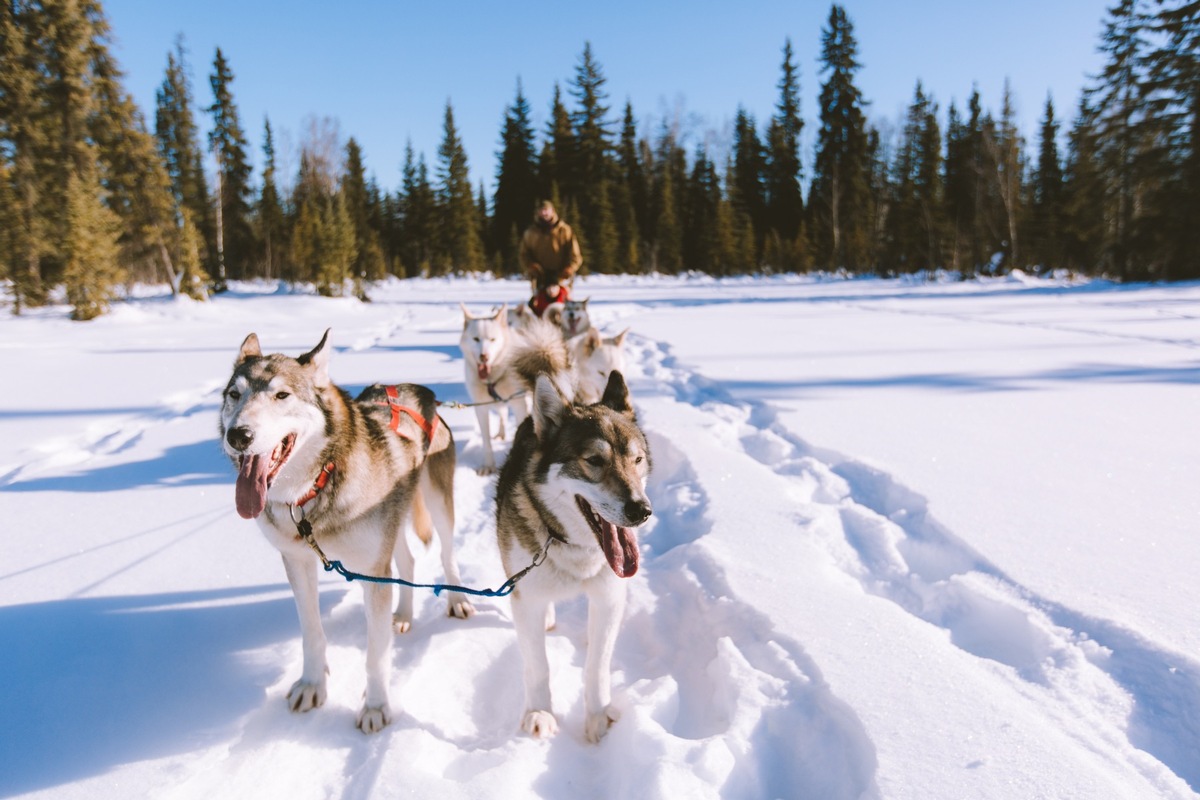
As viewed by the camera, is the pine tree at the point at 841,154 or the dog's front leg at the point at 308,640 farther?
the pine tree at the point at 841,154

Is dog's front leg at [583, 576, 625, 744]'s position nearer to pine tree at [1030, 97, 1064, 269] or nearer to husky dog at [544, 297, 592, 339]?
husky dog at [544, 297, 592, 339]

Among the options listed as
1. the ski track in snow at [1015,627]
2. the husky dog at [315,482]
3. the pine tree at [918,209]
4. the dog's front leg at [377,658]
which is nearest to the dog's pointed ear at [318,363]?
the husky dog at [315,482]

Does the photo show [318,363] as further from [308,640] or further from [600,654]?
[600,654]

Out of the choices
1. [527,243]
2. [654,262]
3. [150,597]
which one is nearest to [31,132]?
[527,243]

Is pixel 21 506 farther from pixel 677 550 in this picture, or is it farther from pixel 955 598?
pixel 955 598

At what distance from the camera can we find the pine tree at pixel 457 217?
136ft

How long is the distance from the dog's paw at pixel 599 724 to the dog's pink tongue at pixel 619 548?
1.56 feet

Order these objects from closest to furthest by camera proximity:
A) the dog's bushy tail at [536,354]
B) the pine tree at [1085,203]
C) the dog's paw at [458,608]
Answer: the dog's paw at [458,608] < the dog's bushy tail at [536,354] < the pine tree at [1085,203]

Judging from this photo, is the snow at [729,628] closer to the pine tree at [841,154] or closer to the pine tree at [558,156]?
the pine tree at [841,154]

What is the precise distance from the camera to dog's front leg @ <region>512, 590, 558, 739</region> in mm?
2070

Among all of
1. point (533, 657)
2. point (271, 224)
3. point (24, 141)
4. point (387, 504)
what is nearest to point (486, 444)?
point (387, 504)

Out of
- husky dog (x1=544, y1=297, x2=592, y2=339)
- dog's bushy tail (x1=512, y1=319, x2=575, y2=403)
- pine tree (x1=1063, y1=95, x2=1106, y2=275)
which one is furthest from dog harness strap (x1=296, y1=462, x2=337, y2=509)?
pine tree (x1=1063, y1=95, x2=1106, y2=275)

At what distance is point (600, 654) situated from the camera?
2.07 meters

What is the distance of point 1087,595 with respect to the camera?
2352 mm
